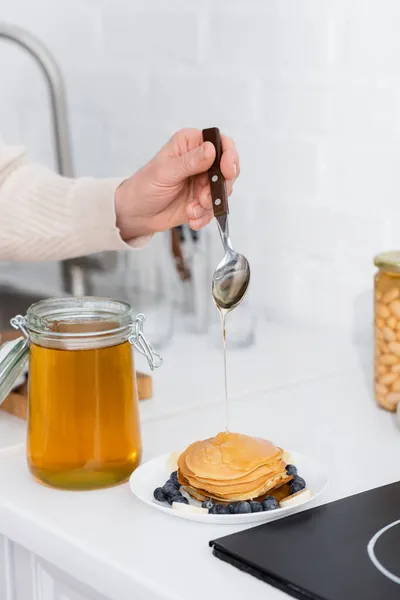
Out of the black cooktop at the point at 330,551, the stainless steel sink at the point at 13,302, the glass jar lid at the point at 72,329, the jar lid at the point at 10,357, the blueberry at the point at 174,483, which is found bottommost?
the stainless steel sink at the point at 13,302

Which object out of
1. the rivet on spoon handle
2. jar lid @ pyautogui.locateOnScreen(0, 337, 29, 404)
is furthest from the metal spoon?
jar lid @ pyautogui.locateOnScreen(0, 337, 29, 404)

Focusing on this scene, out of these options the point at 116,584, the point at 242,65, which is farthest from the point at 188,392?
the point at 242,65

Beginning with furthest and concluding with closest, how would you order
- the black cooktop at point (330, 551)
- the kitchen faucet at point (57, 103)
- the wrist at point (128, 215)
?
the kitchen faucet at point (57, 103) < the wrist at point (128, 215) < the black cooktop at point (330, 551)

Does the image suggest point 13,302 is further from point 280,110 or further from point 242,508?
point 242,508

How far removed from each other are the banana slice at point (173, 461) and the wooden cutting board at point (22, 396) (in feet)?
0.78

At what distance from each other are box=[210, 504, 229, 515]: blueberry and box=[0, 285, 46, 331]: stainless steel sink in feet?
3.04

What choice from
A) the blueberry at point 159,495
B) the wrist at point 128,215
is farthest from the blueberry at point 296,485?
the wrist at point 128,215

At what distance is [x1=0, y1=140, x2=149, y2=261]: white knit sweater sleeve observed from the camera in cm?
142

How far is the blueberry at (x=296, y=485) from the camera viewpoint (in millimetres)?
914

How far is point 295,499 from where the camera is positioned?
2.93ft

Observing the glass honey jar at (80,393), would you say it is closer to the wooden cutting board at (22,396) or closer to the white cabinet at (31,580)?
the white cabinet at (31,580)

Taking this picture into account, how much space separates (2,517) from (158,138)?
1109 mm

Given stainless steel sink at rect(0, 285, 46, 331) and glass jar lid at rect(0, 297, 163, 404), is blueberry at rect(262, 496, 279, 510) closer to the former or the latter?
glass jar lid at rect(0, 297, 163, 404)

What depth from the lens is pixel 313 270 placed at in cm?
165
